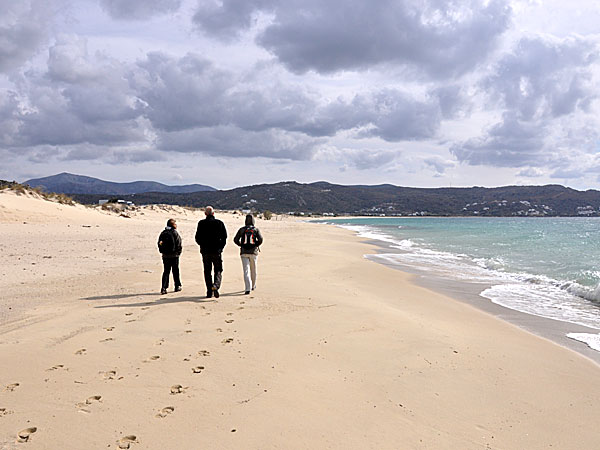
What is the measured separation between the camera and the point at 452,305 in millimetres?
9562

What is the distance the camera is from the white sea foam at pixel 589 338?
6.68m

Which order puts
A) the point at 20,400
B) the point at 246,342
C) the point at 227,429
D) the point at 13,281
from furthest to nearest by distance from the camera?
the point at 13,281, the point at 246,342, the point at 20,400, the point at 227,429

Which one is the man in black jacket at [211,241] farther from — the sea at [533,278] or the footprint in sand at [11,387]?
the sea at [533,278]

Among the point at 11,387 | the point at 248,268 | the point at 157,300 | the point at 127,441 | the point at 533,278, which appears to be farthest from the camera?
the point at 533,278

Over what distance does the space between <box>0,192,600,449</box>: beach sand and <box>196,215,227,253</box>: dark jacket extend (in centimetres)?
103

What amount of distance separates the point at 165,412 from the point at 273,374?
128cm

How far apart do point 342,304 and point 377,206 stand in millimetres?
166243

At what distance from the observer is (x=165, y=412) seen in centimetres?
361

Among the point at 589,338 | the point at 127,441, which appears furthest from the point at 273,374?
the point at 589,338

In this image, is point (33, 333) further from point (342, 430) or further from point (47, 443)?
point (342, 430)

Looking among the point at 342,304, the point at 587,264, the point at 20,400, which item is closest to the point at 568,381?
the point at 342,304

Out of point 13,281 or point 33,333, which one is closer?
point 33,333

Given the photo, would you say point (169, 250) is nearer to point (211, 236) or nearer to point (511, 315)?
point (211, 236)

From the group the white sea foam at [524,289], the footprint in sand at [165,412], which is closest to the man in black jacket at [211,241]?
the footprint in sand at [165,412]
